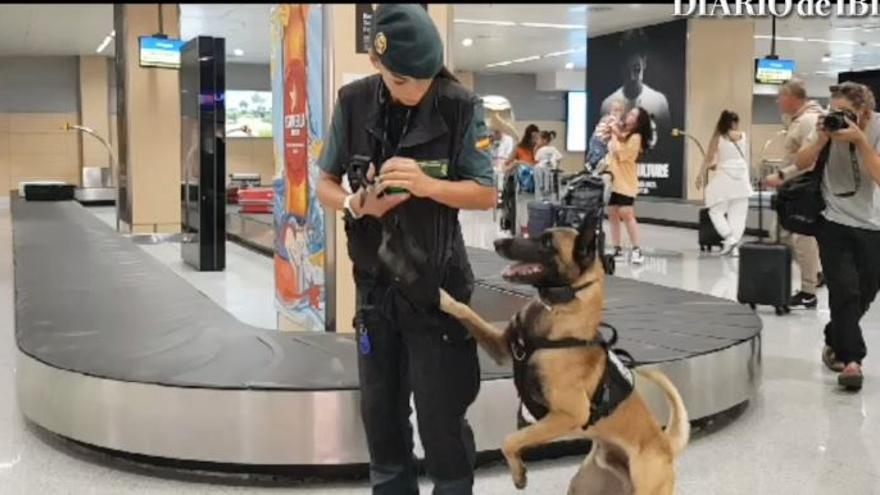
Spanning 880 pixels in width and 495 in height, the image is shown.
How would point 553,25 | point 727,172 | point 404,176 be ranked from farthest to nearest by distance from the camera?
point 553,25, point 727,172, point 404,176

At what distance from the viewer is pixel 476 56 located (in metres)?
25.6

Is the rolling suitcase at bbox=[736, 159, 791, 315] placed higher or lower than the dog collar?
lower

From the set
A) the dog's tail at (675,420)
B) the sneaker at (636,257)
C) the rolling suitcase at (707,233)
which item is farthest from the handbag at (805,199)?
the rolling suitcase at (707,233)

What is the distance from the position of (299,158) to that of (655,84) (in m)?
13.6

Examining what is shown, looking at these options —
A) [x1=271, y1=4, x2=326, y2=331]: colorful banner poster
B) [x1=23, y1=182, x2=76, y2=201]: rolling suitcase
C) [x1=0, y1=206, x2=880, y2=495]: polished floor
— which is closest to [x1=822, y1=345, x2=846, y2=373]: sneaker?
[x1=0, y1=206, x2=880, y2=495]: polished floor

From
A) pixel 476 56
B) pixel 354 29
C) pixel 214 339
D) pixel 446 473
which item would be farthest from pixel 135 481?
pixel 476 56

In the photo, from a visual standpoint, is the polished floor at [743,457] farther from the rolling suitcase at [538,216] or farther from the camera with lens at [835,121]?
the rolling suitcase at [538,216]

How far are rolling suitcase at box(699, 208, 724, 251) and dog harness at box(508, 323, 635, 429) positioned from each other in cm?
971

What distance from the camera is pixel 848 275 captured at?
16.3ft

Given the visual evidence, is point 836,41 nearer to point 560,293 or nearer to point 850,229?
point 850,229

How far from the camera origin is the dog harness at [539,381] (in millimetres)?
2311

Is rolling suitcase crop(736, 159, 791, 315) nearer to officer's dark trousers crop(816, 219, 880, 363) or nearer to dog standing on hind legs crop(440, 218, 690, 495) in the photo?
officer's dark trousers crop(816, 219, 880, 363)

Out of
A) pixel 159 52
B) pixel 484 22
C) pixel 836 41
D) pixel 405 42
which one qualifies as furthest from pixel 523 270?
pixel 836 41

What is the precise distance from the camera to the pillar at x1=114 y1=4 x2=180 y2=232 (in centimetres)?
1422
